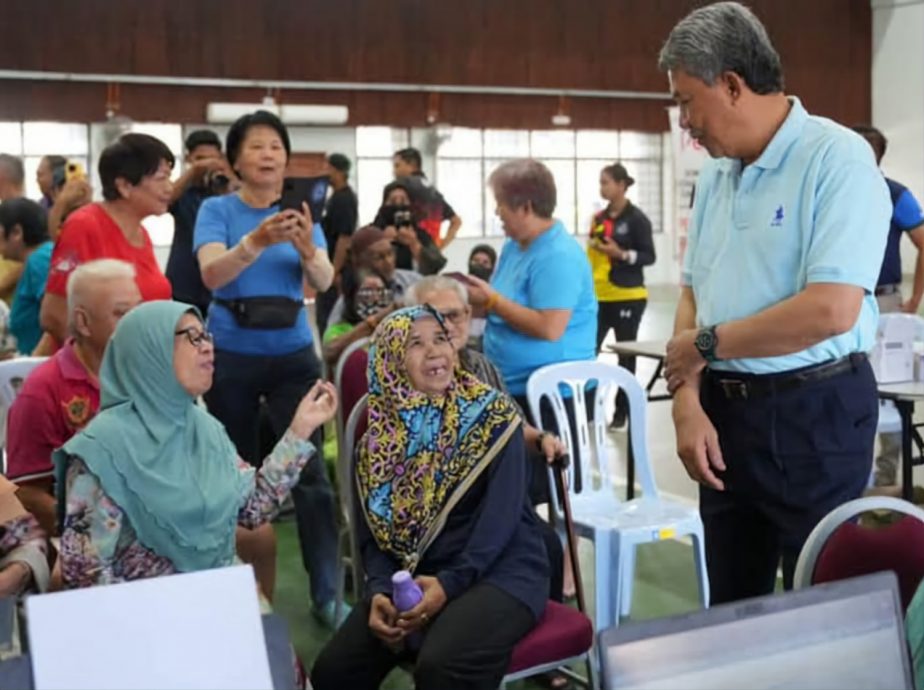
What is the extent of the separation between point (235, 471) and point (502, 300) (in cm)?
122

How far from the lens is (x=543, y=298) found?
3363 mm

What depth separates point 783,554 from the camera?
196 centimetres

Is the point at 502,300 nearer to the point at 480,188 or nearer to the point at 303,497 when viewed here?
the point at 303,497

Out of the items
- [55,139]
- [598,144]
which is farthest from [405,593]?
[598,144]

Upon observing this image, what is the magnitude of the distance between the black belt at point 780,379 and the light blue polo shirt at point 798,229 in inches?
0.5

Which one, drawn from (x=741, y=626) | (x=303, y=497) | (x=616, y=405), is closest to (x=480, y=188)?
(x=616, y=405)

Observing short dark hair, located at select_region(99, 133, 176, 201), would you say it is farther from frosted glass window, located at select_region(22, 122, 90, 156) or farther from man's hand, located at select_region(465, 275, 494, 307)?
frosted glass window, located at select_region(22, 122, 90, 156)

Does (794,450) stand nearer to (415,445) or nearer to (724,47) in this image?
(724,47)

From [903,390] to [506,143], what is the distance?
11930mm

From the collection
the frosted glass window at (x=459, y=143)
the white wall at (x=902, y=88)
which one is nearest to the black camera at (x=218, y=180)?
the frosted glass window at (x=459, y=143)

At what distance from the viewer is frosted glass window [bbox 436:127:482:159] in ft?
47.3

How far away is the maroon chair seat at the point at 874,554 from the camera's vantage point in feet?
5.62

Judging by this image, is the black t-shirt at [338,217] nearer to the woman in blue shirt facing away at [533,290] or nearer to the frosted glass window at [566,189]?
the woman in blue shirt facing away at [533,290]

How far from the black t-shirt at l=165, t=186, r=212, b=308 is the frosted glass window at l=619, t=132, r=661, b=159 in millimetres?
12301
